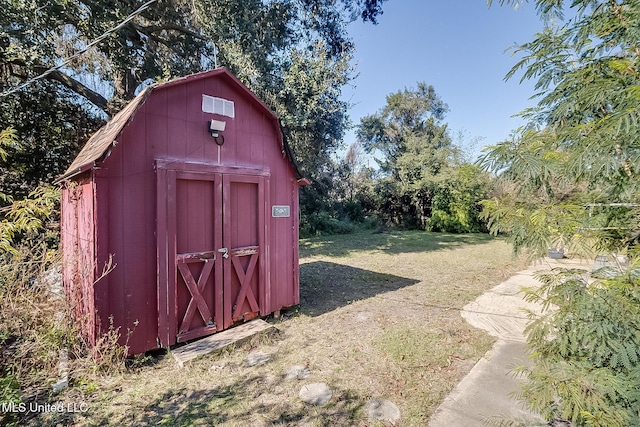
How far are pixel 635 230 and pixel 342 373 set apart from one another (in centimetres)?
269

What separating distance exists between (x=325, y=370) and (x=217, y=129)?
3.11 m

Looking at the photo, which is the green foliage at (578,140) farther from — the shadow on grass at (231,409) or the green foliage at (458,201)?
the green foliage at (458,201)

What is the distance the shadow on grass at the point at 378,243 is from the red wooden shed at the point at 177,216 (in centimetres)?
579

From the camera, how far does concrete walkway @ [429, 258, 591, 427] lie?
7.80 ft

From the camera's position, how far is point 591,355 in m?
1.75

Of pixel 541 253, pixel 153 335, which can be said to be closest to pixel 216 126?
pixel 153 335

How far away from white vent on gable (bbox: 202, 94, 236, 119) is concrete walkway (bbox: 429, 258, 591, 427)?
3.73 metres

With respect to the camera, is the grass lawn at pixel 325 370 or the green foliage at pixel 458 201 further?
the green foliage at pixel 458 201

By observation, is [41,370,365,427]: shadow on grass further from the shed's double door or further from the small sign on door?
the small sign on door

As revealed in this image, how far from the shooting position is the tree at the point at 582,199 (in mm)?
1609

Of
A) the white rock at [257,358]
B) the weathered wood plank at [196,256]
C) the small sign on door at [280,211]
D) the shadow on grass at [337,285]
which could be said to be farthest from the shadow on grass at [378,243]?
the white rock at [257,358]

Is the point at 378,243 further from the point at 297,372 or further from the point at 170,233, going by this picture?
the point at 170,233

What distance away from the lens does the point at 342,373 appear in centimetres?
309

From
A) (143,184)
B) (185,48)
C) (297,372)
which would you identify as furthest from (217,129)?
(185,48)
